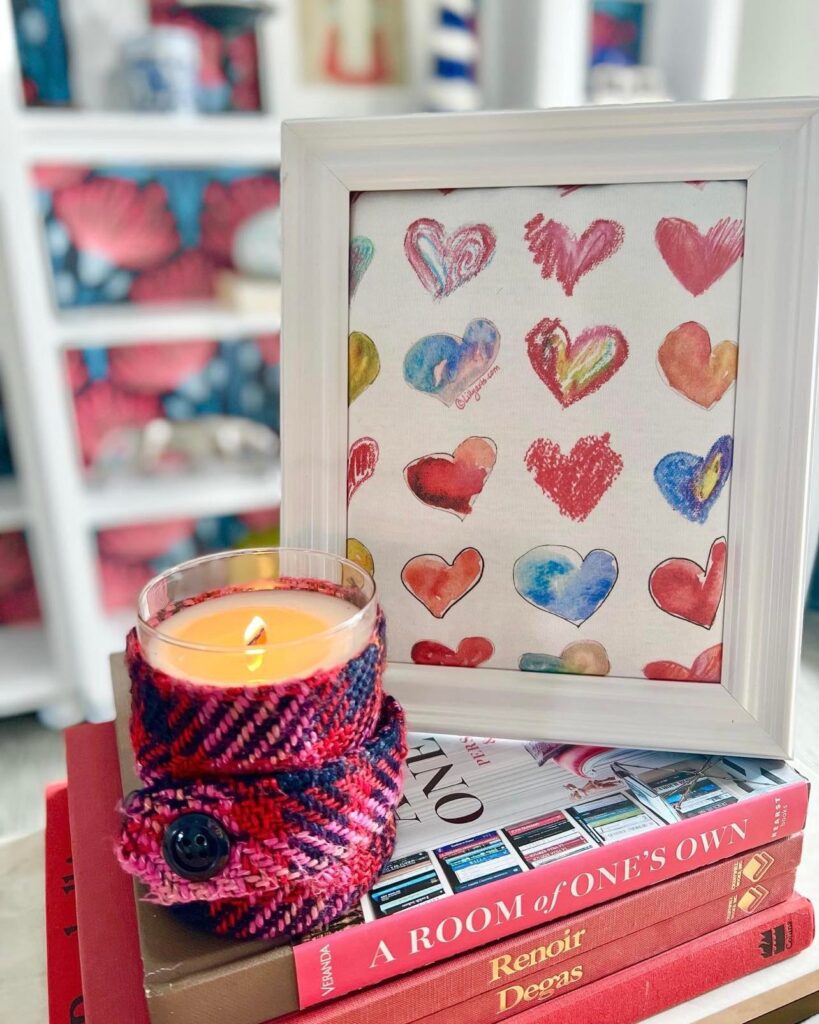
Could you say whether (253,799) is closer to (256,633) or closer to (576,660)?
(256,633)

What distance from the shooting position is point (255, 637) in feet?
1.24

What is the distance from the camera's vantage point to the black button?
328mm

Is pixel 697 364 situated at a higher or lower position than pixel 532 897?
higher

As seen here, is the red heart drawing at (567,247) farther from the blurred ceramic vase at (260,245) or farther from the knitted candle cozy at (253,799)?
the blurred ceramic vase at (260,245)

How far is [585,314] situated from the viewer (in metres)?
0.44

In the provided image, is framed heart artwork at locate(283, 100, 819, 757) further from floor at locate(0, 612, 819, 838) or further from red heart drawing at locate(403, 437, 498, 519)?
floor at locate(0, 612, 819, 838)

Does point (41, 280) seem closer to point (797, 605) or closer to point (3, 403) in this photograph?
point (3, 403)

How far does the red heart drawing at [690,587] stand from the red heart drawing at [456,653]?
9cm

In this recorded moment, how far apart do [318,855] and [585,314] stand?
0.28 meters

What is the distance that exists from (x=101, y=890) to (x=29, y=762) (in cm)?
95

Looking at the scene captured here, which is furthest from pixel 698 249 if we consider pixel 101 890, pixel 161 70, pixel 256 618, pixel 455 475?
pixel 161 70

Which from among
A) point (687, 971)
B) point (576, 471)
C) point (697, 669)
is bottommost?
point (687, 971)

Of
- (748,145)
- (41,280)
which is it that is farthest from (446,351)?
(41,280)

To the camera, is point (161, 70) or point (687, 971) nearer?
point (687, 971)
